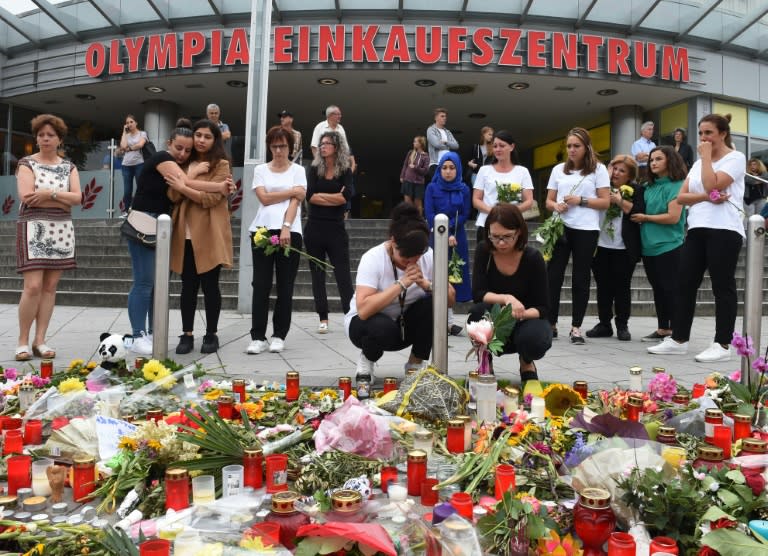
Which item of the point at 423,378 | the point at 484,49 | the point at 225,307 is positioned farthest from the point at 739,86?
the point at 423,378

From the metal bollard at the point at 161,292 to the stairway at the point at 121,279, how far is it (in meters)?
4.08

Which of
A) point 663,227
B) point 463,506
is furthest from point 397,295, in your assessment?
point 663,227

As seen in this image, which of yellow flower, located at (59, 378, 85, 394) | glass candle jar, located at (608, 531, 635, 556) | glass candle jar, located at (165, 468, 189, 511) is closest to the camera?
glass candle jar, located at (608, 531, 635, 556)

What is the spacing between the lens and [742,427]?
2.68m

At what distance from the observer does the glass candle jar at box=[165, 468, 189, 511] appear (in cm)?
204

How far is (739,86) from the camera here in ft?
51.8

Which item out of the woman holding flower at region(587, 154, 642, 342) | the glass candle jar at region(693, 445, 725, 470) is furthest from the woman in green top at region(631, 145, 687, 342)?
the glass candle jar at region(693, 445, 725, 470)

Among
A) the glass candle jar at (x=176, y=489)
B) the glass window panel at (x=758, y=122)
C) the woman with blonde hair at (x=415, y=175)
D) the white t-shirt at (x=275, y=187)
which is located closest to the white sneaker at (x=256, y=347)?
the white t-shirt at (x=275, y=187)

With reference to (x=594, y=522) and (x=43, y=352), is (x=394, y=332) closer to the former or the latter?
(x=594, y=522)

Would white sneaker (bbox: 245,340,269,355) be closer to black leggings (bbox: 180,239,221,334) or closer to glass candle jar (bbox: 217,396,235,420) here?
black leggings (bbox: 180,239,221,334)

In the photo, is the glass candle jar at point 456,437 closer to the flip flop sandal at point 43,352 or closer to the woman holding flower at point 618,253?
the flip flop sandal at point 43,352

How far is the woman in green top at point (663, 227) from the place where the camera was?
5836 mm

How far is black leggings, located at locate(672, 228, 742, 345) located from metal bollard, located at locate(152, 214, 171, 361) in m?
3.77

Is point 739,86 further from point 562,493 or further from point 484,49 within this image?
point 562,493
